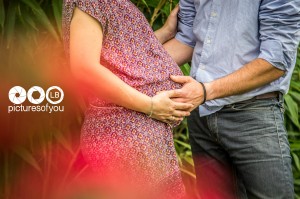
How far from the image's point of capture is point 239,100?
1.48 metres

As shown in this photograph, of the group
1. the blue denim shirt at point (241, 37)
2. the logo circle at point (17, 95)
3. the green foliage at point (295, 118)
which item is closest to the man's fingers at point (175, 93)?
the blue denim shirt at point (241, 37)

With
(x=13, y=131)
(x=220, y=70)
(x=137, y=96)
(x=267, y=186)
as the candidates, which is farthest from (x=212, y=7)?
(x=13, y=131)

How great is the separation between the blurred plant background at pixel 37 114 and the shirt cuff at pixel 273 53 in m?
0.52

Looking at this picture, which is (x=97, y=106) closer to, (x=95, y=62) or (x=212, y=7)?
(x=95, y=62)

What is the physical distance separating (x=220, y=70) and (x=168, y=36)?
0.27 m

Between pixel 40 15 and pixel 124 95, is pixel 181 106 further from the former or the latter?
pixel 40 15

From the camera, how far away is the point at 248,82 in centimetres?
142

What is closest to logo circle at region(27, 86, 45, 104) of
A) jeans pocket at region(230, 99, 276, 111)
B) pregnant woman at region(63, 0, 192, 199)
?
pregnant woman at region(63, 0, 192, 199)

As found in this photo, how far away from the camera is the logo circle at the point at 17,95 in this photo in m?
1.77

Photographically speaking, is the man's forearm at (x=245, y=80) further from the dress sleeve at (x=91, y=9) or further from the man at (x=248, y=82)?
the dress sleeve at (x=91, y=9)

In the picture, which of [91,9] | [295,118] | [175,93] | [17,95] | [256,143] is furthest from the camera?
[295,118]

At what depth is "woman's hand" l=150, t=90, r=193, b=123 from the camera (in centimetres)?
131

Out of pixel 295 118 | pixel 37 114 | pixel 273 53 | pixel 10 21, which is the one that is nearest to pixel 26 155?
pixel 37 114

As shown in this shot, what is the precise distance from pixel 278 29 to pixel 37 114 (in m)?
0.87
